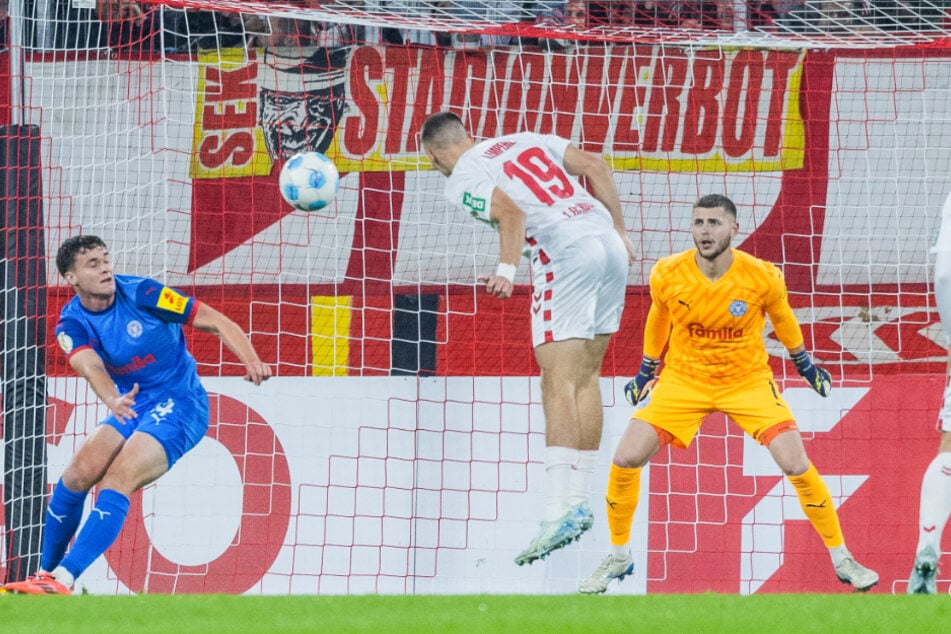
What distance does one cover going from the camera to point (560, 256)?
7.01 metres

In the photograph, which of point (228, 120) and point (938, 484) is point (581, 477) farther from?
point (228, 120)

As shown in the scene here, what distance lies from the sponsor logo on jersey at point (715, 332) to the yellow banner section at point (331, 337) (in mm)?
2634

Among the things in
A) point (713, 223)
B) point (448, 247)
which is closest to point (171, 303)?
point (713, 223)

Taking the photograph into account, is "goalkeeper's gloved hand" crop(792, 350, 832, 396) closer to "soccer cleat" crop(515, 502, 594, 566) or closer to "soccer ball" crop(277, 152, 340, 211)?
"soccer cleat" crop(515, 502, 594, 566)

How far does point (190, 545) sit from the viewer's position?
354 inches

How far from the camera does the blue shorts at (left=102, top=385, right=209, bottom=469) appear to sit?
722cm

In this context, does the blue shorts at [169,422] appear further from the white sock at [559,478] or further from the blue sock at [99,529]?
the white sock at [559,478]

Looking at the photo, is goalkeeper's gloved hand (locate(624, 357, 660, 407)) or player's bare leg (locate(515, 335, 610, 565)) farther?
goalkeeper's gloved hand (locate(624, 357, 660, 407))

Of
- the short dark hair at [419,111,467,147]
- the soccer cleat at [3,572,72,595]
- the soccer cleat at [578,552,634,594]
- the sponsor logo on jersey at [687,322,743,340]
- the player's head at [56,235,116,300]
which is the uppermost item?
the short dark hair at [419,111,467,147]

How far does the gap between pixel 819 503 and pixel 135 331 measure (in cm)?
325

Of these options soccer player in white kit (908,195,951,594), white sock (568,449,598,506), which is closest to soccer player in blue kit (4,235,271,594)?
white sock (568,449,598,506)

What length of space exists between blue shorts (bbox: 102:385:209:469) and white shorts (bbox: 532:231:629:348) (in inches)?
65.7

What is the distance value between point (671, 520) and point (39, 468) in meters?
3.50

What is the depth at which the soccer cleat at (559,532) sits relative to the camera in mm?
6570
